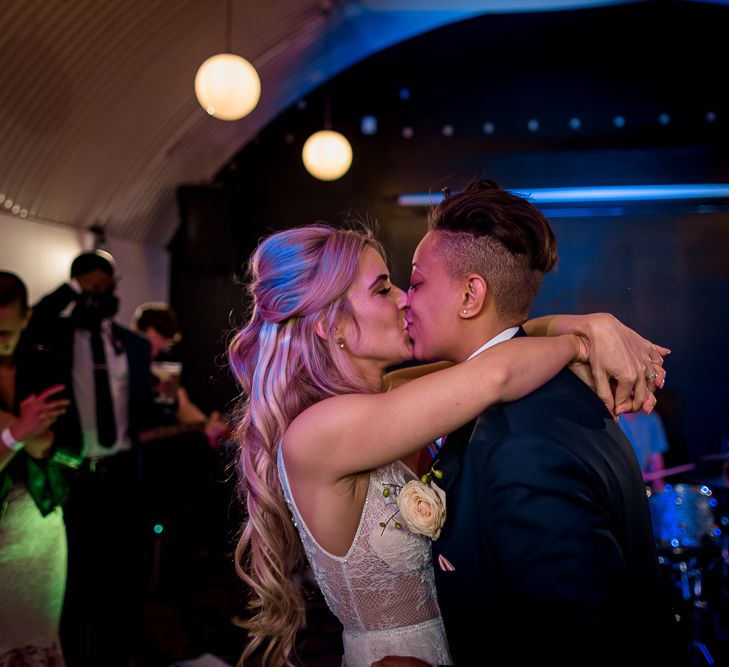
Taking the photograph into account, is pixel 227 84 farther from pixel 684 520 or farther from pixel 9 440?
pixel 684 520

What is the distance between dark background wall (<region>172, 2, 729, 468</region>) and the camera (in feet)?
20.3

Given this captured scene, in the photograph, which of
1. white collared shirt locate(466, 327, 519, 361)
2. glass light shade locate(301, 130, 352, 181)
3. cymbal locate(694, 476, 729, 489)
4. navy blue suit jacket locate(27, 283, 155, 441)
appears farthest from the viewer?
glass light shade locate(301, 130, 352, 181)

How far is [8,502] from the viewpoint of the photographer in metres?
3.00

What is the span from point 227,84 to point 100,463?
2.60 meters

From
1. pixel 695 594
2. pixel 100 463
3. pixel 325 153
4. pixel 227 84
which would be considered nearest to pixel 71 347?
pixel 100 463

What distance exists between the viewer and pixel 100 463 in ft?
13.0

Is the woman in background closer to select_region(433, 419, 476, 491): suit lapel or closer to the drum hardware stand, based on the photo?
select_region(433, 419, 476, 491): suit lapel

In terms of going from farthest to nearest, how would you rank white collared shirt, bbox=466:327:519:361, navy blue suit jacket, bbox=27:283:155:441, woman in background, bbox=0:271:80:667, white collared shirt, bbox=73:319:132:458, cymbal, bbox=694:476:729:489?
cymbal, bbox=694:476:729:489 < white collared shirt, bbox=73:319:132:458 < navy blue suit jacket, bbox=27:283:155:441 < woman in background, bbox=0:271:80:667 < white collared shirt, bbox=466:327:519:361

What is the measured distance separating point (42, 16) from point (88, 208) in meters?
2.12

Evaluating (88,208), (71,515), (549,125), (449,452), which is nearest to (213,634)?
(71,515)

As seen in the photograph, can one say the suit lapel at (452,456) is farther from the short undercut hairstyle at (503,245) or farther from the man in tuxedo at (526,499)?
the short undercut hairstyle at (503,245)

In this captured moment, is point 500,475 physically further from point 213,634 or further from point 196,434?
point 196,434

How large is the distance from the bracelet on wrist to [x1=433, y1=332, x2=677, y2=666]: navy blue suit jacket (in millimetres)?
2256

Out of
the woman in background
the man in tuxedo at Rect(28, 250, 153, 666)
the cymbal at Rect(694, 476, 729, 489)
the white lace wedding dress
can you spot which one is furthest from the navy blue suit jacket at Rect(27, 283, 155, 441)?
the cymbal at Rect(694, 476, 729, 489)
